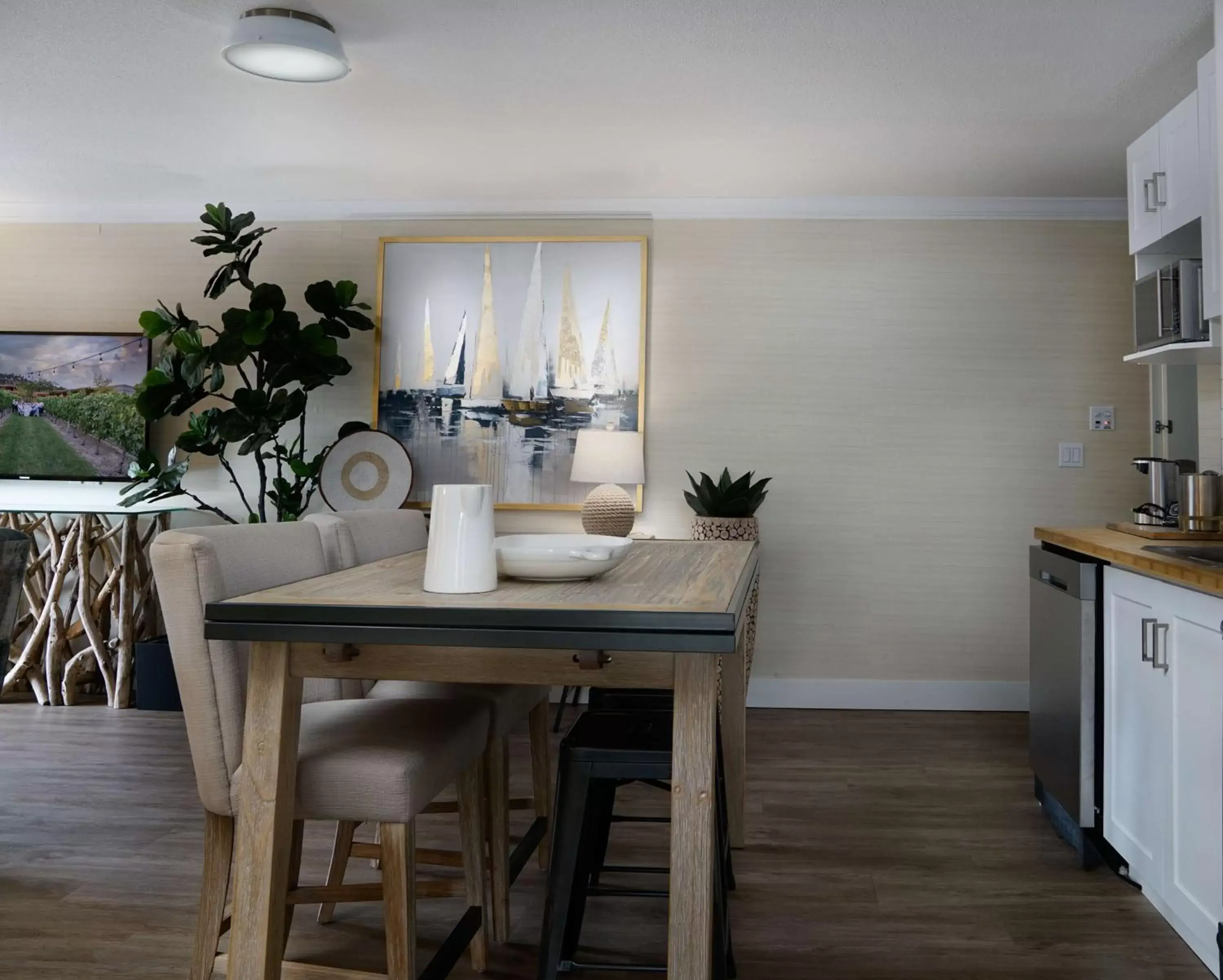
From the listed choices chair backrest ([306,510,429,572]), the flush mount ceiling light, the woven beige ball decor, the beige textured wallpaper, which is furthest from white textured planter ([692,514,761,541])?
the flush mount ceiling light

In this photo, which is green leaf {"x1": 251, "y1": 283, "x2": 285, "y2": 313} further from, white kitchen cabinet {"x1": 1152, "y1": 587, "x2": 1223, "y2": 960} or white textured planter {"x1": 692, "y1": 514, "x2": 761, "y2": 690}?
white kitchen cabinet {"x1": 1152, "y1": 587, "x2": 1223, "y2": 960}

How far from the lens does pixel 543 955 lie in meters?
1.78

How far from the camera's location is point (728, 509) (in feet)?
14.3

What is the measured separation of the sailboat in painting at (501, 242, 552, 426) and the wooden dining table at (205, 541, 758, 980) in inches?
124

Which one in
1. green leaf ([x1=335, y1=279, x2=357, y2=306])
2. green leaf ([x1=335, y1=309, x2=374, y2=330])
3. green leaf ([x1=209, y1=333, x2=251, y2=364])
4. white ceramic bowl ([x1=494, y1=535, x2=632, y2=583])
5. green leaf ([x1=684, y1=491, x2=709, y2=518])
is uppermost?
green leaf ([x1=335, y1=279, x2=357, y2=306])

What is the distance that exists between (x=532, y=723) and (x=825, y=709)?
232 cm

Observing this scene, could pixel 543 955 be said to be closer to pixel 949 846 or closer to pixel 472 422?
pixel 949 846

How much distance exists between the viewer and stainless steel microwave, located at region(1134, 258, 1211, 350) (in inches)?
119

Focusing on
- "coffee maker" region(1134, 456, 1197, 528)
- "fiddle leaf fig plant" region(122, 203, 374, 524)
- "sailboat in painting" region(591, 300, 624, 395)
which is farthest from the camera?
"sailboat in painting" region(591, 300, 624, 395)

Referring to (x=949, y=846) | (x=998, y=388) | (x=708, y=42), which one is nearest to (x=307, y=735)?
(x=949, y=846)

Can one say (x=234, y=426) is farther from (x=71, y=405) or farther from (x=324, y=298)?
(x=71, y=405)

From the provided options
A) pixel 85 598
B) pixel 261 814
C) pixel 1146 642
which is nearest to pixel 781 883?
pixel 1146 642

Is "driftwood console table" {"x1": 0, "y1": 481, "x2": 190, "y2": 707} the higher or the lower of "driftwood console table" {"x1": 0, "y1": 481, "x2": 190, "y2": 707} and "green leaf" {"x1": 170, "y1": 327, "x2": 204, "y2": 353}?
the lower

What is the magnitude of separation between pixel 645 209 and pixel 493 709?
3137mm
